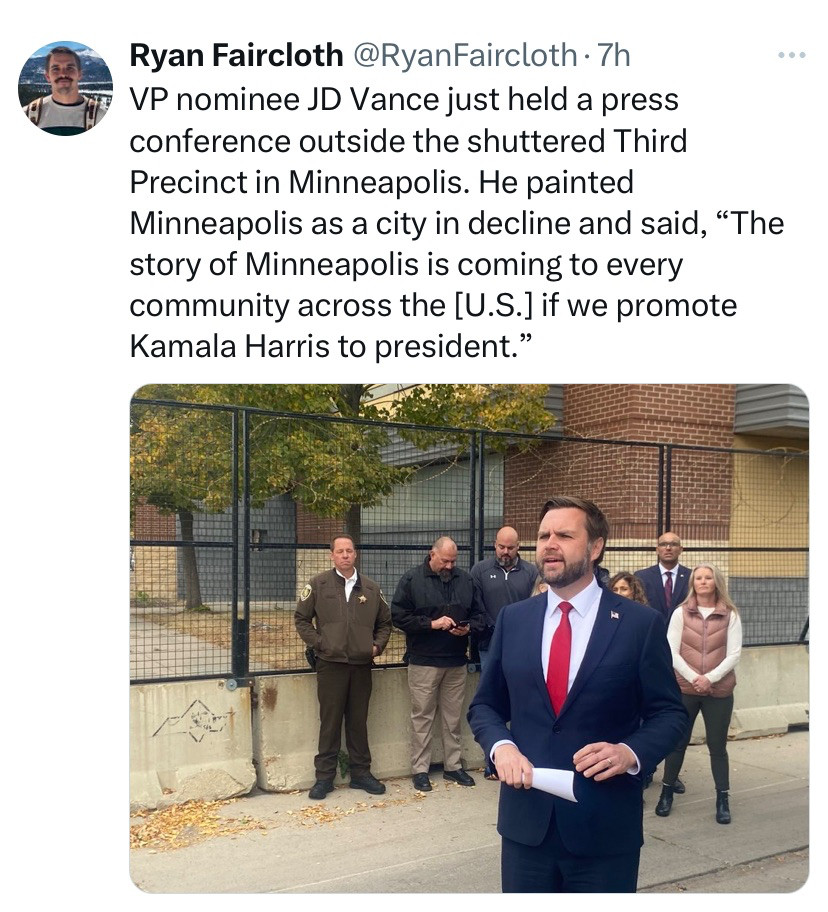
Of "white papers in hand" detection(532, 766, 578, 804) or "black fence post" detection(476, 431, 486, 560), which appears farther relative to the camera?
"black fence post" detection(476, 431, 486, 560)

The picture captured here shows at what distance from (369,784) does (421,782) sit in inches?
15.7

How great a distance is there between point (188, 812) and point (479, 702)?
2777mm

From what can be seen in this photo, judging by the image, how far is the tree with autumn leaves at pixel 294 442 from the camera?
17.4 ft

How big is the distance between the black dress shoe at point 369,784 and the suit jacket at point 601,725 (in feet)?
8.61

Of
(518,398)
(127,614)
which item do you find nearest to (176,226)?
(127,614)

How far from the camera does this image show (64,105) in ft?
10.5

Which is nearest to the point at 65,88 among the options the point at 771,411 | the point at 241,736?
the point at 241,736

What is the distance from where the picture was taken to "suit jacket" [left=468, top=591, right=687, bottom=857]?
9.59 feet

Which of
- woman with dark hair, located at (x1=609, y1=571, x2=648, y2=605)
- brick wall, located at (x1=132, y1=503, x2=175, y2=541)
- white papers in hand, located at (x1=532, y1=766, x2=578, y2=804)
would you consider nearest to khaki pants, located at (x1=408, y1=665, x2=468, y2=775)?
woman with dark hair, located at (x1=609, y1=571, x2=648, y2=605)

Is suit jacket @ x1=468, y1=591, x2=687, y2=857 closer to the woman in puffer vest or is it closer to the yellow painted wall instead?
the woman in puffer vest

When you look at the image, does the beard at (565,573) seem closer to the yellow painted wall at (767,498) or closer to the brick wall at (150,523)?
the brick wall at (150,523)

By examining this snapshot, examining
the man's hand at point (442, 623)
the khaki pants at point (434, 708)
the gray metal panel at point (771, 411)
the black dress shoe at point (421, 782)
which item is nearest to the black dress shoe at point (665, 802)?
the khaki pants at point (434, 708)

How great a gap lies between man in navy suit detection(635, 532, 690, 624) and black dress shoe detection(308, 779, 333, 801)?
2615 mm

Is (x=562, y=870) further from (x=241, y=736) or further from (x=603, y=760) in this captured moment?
(x=241, y=736)
